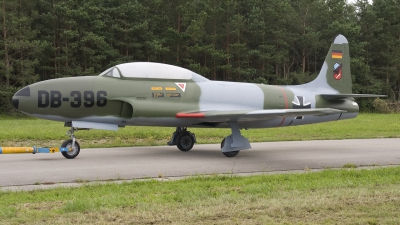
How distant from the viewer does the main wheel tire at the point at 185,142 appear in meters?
15.1

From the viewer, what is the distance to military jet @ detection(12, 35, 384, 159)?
1234 centimetres

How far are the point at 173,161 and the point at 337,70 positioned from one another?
7888 millimetres

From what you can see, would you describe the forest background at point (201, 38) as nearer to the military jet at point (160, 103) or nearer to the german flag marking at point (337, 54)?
the german flag marking at point (337, 54)

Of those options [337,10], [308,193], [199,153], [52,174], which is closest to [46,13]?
[337,10]

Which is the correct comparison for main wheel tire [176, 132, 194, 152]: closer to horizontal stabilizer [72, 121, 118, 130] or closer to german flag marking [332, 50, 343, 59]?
horizontal stabilizer [72, 121, 118, 130]

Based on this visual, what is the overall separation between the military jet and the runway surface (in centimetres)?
78

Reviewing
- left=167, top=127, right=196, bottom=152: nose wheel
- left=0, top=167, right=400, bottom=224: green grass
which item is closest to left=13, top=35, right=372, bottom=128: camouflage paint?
left=167, top=127, right=196, bottom=152: nose wheel

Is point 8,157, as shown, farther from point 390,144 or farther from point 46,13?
point 46,13

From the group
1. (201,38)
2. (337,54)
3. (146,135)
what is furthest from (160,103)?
(201,38)

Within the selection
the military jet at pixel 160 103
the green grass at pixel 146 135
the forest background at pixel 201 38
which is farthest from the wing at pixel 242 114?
the forest background at pixel 201 38

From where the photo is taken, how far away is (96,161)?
39.4 feet

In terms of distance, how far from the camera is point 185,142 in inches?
595

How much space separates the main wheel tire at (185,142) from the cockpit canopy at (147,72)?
1883mm

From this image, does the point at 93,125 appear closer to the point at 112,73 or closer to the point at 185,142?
the point at 112,73
